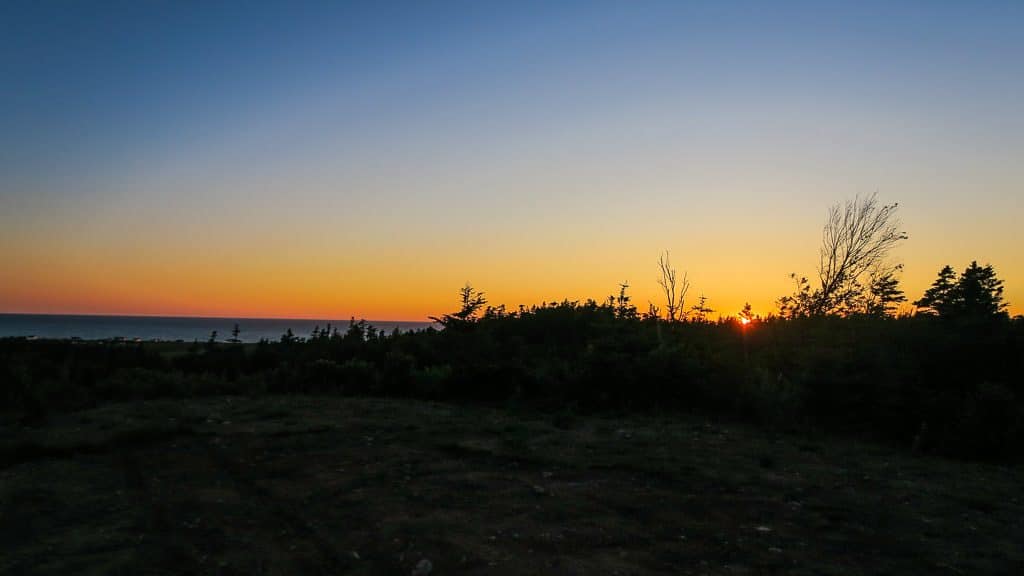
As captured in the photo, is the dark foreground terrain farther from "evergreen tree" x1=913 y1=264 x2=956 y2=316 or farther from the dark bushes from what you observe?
Answer: "evergreen tree" x1=913 y1=264 x2=956 y2=316

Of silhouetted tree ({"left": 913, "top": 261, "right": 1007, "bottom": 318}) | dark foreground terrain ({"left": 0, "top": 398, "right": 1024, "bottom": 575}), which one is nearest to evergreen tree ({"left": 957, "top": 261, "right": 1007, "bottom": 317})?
silhouetted tree ({"left": 913, "top": 261, "right": 1007, "bottom": 318})

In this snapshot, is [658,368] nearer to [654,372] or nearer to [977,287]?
[654,372]

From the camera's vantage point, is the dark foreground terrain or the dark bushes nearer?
the dark foreground terrain

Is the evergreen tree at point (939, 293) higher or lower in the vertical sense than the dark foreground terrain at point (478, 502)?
higher

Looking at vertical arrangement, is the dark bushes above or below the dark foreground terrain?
above

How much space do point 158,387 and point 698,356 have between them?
1056cm

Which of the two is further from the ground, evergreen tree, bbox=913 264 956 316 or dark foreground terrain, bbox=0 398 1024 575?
evergreen tree, bbox=913 264 956 316

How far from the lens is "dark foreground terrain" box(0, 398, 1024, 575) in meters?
4.72

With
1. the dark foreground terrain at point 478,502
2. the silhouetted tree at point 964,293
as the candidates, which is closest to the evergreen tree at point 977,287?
the silhouetted tree at point 964,293

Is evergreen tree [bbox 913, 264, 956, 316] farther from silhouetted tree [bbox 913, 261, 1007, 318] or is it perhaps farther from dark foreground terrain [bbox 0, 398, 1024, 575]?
dark foreground terrain [bbox 0, 398, 1024, 575]

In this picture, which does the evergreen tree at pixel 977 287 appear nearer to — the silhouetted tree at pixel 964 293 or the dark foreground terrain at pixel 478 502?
the silhouetted tree at pixel 964 293

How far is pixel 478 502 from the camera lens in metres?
6.02

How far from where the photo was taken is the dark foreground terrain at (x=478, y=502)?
472 cm

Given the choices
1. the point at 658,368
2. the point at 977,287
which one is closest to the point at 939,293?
the point at 977,287
